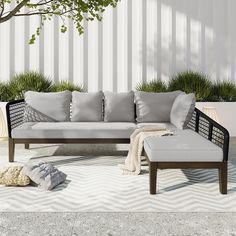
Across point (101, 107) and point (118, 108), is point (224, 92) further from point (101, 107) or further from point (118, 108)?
point (101, 107)

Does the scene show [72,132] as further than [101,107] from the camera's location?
No

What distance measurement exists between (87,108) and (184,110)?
1.47m

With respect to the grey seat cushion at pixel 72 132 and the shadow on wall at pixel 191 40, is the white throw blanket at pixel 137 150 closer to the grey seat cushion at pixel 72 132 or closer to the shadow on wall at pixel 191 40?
the grey seat cushion at pixel 72 132

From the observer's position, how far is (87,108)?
676cm

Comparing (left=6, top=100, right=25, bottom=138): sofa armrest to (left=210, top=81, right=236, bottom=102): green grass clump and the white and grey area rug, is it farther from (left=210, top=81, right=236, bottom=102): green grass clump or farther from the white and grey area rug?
(left=210, top=81, right=236, bottom=102): green grass clump

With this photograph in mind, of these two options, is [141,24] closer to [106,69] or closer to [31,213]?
[106,69]

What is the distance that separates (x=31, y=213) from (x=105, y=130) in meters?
2.47

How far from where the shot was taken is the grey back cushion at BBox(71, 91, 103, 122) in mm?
6746

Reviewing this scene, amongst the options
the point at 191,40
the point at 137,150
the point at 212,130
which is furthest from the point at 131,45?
the point at 212,130

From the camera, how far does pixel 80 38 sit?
9258 mm

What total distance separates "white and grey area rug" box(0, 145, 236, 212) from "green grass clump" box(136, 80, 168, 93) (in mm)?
3001

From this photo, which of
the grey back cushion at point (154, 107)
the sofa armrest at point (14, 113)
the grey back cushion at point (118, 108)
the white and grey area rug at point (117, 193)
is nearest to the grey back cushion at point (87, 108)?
the grey back cushion at point (118, 108)

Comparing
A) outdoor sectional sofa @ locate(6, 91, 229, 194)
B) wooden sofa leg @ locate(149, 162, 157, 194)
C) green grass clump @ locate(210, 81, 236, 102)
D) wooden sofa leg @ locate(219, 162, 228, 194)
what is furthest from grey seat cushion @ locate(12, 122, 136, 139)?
green grass clump @ locate(210, 81, 236, 102)

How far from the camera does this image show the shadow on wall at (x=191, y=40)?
30.5ft
